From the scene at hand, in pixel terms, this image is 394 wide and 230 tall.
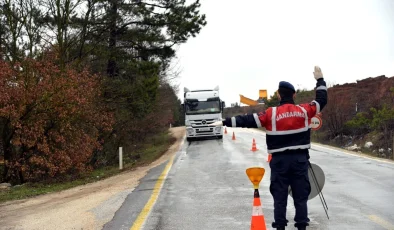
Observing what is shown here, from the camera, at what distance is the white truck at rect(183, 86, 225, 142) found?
100 feet

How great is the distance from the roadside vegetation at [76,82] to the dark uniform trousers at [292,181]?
9872 mm

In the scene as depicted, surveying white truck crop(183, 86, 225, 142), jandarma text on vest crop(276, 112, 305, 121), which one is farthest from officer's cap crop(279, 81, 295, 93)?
white truck crop(183, 86, 225, 142)

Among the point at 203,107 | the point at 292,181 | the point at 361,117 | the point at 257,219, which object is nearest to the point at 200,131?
the point at 203,107

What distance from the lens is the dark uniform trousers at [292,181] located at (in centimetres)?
568

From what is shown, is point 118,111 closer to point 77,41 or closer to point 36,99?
point 77,41

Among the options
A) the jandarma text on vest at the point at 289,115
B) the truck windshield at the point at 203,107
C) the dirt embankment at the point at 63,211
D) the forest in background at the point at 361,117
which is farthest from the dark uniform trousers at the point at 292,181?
the truck windshield at the point at 203,107

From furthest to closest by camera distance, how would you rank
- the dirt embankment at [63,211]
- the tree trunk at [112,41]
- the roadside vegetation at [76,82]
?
the tree trunk at [112,41] → the roadside vegetation at [76,82] → the dirt embankment at [63,211]

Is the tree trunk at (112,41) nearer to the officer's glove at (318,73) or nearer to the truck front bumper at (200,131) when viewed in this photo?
the truck front bumper at (200,131)

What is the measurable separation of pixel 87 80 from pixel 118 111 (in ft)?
21.1

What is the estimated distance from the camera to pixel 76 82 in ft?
56.7

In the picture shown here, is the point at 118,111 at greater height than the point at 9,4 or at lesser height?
lesser

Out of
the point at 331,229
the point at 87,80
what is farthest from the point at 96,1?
the point at 331,229

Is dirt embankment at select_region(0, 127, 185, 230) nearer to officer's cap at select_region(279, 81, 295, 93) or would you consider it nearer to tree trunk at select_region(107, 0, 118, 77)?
→ officer's cap at select_region(279, 81, 295, 93)

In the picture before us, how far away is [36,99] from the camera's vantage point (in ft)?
53.9
